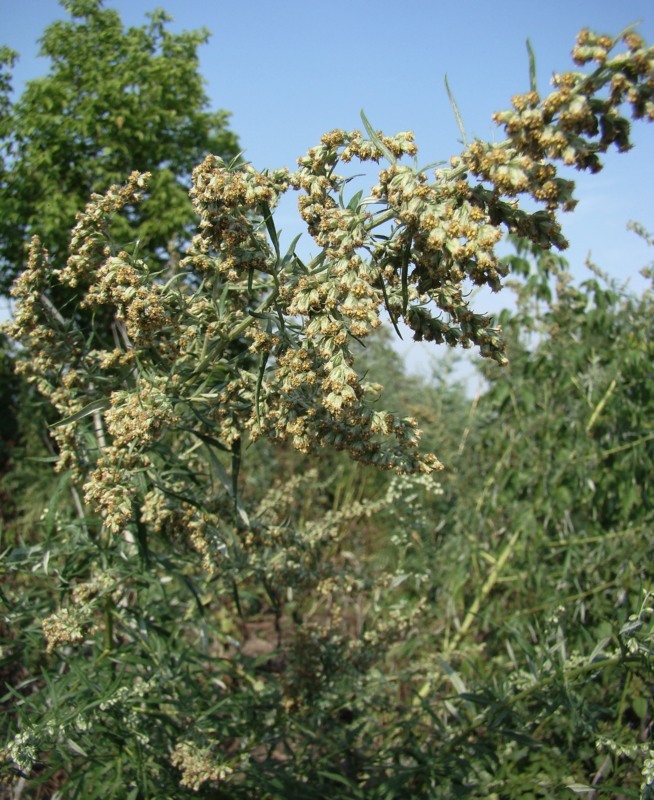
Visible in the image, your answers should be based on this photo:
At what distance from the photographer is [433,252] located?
4.38 feet

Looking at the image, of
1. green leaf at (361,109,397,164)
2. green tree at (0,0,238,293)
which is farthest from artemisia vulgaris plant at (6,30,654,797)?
green tree at (0,0,238,293)

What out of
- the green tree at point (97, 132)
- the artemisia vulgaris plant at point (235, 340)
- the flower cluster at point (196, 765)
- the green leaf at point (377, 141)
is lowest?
the flower cluster at point (196, 765)

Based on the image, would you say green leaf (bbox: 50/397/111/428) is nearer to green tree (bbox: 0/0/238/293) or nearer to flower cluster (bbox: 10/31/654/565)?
flower cluster (bbox: 10/31/654/565)

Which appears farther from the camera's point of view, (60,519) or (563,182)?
(60,519)

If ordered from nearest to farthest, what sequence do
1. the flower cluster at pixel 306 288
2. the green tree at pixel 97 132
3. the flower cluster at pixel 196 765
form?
1. the flower cluster at pixel 306 288
2. the flower cluster at pixel 196 765
3. the green tree at pixel 97 132

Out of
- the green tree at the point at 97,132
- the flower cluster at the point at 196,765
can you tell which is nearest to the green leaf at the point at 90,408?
the flower cluster at the point at 196,765

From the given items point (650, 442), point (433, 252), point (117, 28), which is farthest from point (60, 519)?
point (117, 28)

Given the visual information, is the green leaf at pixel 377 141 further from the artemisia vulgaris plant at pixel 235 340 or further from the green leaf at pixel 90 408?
the green leaf at pixel 90 408

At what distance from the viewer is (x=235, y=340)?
1.83 m

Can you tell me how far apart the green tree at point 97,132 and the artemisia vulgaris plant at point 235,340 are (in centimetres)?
357

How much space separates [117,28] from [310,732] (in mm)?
5798

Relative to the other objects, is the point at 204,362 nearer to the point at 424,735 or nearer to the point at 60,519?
the point at 60,519

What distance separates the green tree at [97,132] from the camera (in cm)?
552

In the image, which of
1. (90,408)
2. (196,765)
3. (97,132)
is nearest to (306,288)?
(90,408)
